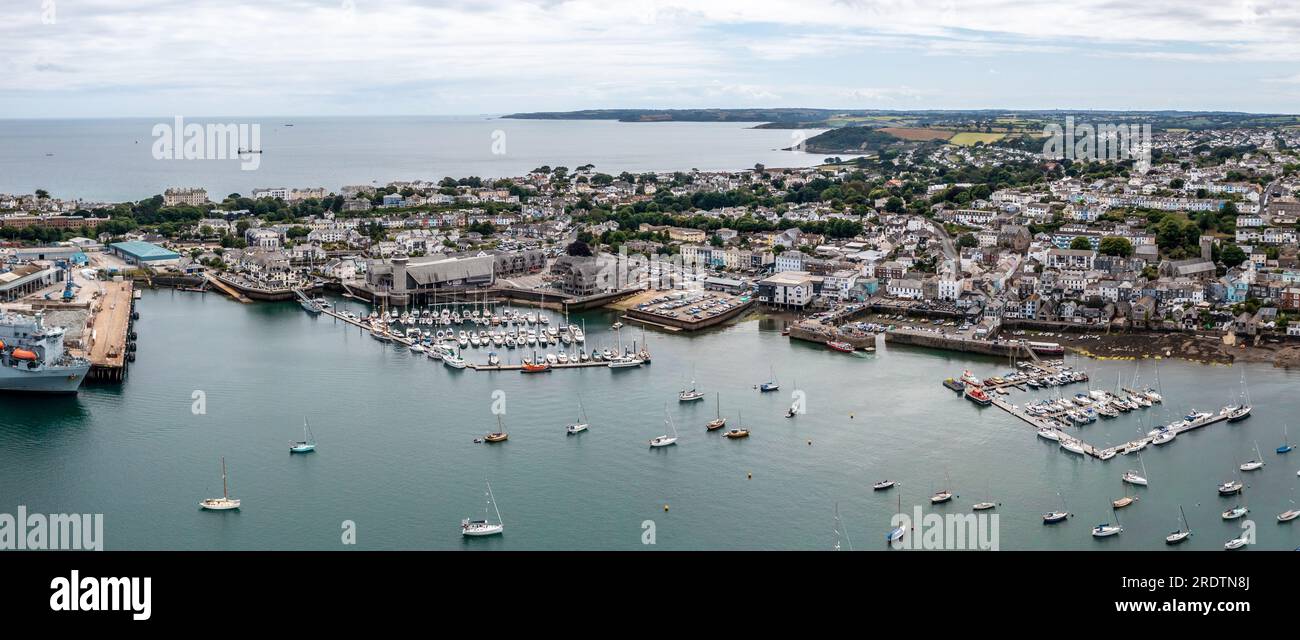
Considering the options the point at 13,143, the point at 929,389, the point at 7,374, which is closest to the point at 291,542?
the point at 7,374

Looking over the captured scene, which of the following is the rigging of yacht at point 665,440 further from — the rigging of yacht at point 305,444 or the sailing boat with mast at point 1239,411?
the sailing boat with mast at point 1239,411

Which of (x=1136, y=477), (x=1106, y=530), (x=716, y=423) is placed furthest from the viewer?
(x=716, y=423)

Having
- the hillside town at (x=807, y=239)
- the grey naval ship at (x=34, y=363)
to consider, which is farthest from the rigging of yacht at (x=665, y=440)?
the grey naval ship at (x=34, y=363)

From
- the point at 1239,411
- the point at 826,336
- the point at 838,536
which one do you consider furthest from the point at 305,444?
the point at 1239,411

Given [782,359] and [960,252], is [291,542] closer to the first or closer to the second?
[782,359]

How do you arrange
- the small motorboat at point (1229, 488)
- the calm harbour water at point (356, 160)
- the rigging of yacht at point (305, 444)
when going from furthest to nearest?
the calm harbour water at point (356, 160)
the rigging of yacht at point (305, 444)
the small motorboat at point (1229, 488)

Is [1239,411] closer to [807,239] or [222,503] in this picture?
[222,503]
